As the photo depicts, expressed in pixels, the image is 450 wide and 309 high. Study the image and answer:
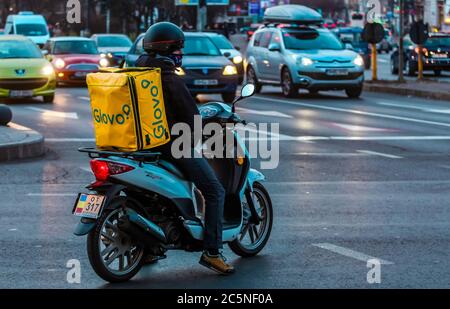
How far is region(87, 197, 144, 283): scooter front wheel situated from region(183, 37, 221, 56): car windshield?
21.0 m

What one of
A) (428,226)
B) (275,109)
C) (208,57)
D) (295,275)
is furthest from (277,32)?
(295,275)

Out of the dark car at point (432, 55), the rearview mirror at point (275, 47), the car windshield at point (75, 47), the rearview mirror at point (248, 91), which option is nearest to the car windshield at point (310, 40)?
the rearview mirror at point (275, 47)

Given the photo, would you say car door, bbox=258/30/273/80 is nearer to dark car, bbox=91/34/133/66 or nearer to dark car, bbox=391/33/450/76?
dark car, bbox=391/33/450/76

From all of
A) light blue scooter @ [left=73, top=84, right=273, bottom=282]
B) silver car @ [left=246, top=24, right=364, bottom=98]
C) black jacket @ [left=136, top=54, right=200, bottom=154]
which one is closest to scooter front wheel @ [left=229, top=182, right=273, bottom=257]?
light blue scooter @ [left=73, top=84, right=273, bottom=282]

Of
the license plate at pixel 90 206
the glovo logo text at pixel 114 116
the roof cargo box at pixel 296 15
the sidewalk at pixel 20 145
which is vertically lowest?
the sidewalk at pixel 20 145

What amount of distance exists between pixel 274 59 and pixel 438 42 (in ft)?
46.2

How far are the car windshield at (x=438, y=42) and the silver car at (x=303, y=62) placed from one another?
477 inches

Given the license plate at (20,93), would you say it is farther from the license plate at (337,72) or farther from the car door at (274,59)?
the license plate at (337,72)

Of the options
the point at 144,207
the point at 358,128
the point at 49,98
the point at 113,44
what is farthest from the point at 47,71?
the point at 144,207

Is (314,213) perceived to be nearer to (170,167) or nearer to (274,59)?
(170,167)

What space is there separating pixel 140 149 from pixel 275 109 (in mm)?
18416

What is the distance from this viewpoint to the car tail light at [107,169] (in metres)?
7.79

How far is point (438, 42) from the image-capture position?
43.7 meters
